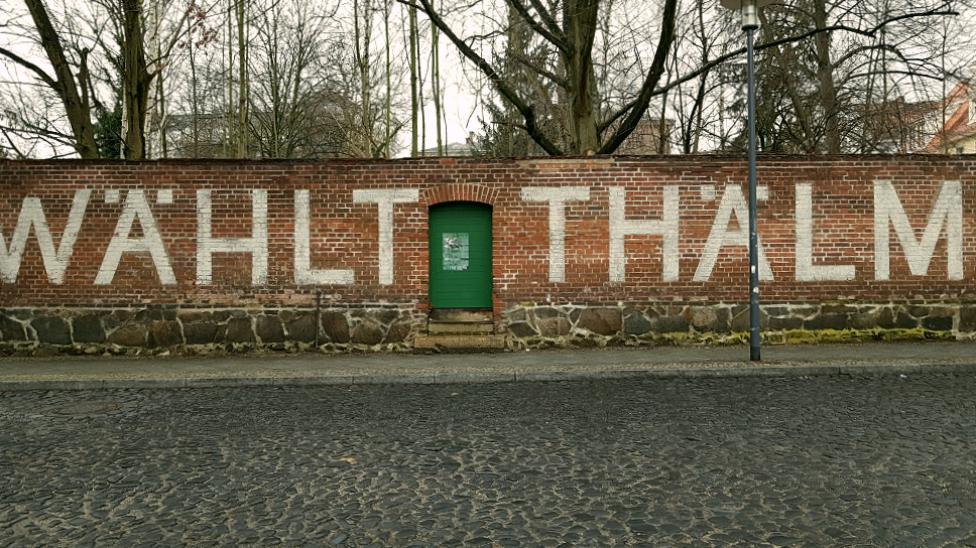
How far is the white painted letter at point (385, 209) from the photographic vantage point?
40.2 feet

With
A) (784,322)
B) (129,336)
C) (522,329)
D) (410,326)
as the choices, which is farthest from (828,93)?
(129,336)

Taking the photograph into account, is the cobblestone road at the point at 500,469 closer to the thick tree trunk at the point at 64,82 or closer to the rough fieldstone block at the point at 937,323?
the rough fieldstone block at the point at 937,323

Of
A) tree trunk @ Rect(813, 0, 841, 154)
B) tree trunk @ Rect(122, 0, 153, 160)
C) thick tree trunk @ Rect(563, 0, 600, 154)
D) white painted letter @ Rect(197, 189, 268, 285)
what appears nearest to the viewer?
white painted letter @ Rect(197, 189, 268, 285)

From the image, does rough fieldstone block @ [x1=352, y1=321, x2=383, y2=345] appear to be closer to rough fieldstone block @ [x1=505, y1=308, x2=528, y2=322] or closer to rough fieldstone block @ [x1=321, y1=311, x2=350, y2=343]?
rough fieldstone block @ [x1=321, y1=311, x2=350, y2=343]

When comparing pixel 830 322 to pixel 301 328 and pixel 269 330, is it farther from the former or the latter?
pixel 269 330

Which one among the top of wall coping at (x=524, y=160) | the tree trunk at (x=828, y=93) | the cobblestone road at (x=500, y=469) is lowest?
the cobblestone road at (x=500, y=469)

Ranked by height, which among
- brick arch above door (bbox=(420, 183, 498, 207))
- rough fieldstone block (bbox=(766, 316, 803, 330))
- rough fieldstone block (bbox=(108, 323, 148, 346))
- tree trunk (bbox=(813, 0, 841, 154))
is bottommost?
rough fieldstone block (bbox=(108, 323, 148, 346))

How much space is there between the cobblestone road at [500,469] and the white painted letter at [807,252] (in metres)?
4.09

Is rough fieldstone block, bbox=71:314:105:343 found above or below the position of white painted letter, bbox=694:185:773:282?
below

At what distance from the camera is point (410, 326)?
12.2 meters

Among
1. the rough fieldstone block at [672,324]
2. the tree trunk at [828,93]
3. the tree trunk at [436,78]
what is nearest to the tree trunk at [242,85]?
the tree trunk at [436,78]

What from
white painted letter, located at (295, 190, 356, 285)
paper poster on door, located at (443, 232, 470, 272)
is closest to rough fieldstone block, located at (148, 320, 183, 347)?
white painted letter, located at (295, 190, 356, 285)

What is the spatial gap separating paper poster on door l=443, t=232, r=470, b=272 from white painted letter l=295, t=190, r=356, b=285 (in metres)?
1.61

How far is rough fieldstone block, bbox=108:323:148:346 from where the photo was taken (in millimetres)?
11953
